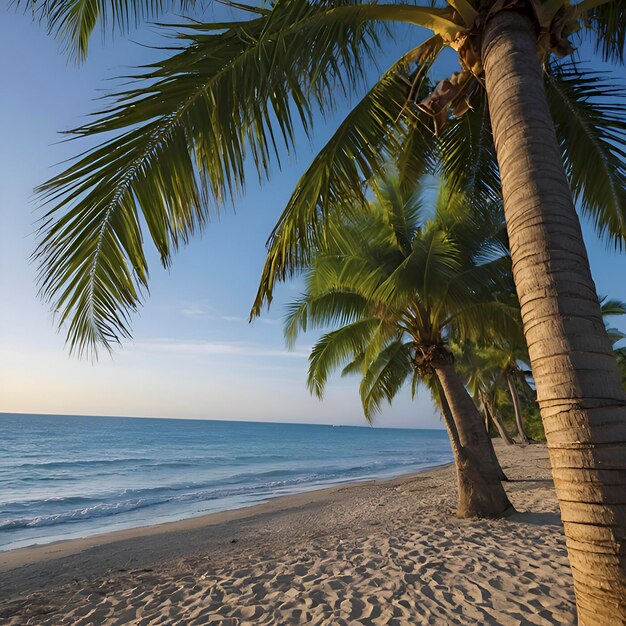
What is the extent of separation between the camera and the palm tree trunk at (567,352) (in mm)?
1925

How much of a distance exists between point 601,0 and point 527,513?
7.49 m

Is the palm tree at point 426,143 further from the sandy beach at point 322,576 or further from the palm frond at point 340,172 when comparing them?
the sandy beach at point 322,576

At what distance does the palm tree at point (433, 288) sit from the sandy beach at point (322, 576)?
1.19 m

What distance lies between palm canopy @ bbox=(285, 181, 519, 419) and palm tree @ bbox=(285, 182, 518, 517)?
0.06 feet

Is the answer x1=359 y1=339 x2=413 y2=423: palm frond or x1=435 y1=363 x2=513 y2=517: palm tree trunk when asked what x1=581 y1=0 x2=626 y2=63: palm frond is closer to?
x1=435 y1=363 x2=513 y2=517: palm tree trunk

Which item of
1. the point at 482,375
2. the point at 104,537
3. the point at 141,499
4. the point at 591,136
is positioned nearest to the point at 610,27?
the point at 591,136

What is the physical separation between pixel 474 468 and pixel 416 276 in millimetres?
3416

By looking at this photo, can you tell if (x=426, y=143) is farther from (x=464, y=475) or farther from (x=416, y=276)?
(x=464, y=475)

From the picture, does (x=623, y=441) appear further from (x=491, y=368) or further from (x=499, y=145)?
(x=491, y=368)

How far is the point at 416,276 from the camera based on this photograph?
297 inches

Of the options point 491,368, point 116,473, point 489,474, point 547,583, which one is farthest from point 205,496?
point 491,368

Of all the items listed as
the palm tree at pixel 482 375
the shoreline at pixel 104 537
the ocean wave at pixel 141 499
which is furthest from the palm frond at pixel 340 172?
the palm tree at pixel 482 375

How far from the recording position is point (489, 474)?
788cm

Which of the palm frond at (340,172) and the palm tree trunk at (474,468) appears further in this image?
the palm tree trunk at (474,468)
